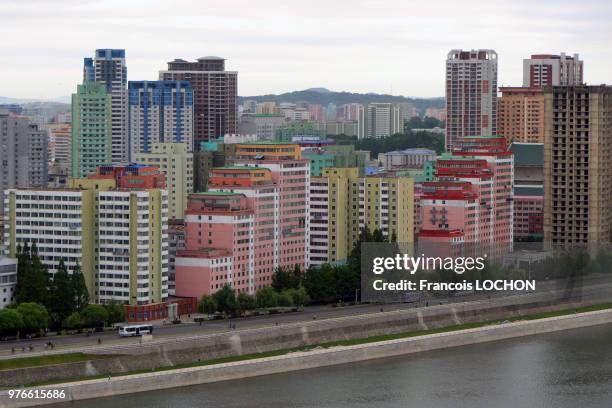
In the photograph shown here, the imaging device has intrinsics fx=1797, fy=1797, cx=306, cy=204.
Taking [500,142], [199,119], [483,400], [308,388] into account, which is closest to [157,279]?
[308,388]

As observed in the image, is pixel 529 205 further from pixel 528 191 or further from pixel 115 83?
pixel 115 83

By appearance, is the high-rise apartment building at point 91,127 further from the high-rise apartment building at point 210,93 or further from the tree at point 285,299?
the tree at point 285,299

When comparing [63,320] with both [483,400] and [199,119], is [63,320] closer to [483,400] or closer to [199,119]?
[483,400]

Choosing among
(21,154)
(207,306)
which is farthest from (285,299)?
(21,154)

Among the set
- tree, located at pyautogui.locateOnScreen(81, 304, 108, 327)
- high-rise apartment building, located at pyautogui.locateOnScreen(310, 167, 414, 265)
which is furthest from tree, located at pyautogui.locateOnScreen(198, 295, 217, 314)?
high-rise apartment building, located at pyautogui.locateOnScreen(310, 167, 414, 265)

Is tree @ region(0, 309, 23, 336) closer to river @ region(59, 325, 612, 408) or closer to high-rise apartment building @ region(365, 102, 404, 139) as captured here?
river @ region(59, 325, 612, 408)
